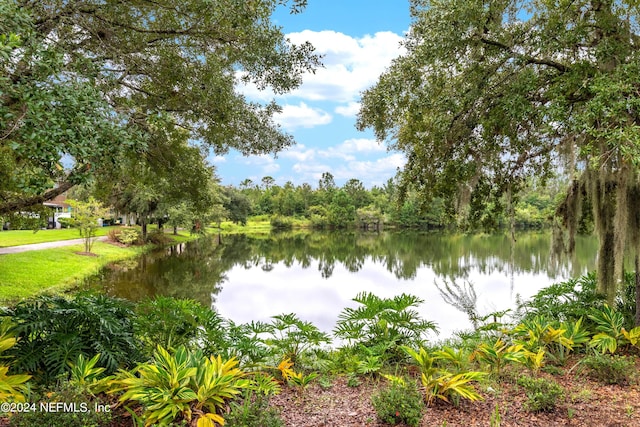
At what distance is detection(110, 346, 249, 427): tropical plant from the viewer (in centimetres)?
259

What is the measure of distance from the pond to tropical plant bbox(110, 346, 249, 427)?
208 inches

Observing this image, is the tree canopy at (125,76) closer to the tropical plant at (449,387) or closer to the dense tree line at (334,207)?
the tropical plant at (449,387)

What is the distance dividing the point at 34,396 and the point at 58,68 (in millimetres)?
2239

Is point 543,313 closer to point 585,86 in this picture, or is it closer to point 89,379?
point 585,86

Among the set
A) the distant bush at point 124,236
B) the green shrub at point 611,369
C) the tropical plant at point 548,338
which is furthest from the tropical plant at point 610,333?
the distant bush at point 124,236

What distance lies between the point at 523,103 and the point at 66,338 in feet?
15.9

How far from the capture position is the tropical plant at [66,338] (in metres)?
3.01

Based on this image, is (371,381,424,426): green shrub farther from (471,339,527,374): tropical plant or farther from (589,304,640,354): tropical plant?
(589,304,640,354): tropical plant

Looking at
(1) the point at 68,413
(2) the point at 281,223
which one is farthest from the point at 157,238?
(2) the point at 281,223

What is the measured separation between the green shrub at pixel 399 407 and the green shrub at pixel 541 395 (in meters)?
0.92

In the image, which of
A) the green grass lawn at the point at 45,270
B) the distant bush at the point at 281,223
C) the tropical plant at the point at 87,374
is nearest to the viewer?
the tropical plant at the point at 87,374

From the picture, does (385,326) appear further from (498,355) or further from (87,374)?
(87,374)

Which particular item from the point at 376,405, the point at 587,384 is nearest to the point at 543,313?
the point at 587,384

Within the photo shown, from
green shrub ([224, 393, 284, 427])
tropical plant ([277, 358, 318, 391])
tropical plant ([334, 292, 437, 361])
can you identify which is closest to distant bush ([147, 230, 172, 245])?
tropical plant ([334, 292, 437, 361])
